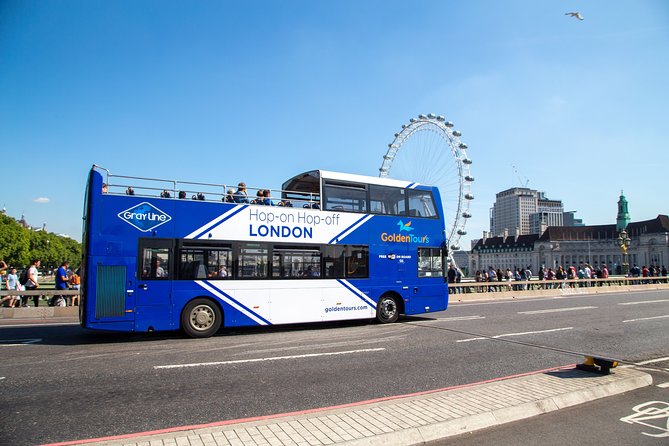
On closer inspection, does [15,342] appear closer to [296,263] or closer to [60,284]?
[296,263]

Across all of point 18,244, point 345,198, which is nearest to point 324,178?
point 345,198

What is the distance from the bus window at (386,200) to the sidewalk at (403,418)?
8.41m

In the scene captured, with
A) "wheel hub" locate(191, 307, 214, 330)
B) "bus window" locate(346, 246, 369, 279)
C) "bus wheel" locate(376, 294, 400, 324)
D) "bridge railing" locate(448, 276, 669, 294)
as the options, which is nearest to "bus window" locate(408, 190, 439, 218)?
"bus window" locate(346, 246, 369, 279)

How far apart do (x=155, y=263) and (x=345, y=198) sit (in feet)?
19.8

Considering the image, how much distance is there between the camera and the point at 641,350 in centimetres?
1052

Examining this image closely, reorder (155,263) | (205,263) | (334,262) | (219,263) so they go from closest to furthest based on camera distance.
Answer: (155,263), (205,263), (219,263), (334,262)

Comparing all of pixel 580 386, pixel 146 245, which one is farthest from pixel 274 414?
pixel 146 245

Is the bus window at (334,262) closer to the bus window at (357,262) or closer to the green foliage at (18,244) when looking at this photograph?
the bus window at (357,262)

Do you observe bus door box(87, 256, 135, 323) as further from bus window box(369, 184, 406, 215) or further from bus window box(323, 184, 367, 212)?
bus window box(369, 184, 406, 215)

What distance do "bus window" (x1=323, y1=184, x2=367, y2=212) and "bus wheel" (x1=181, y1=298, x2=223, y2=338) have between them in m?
4.59

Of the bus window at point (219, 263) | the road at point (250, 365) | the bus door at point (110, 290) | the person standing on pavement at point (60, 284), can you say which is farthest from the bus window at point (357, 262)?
the person standing on pavement at point (60, 284)

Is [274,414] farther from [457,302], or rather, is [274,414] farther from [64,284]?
[457,302]

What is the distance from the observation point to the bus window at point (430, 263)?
15578mm

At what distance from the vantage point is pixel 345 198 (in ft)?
46.8
